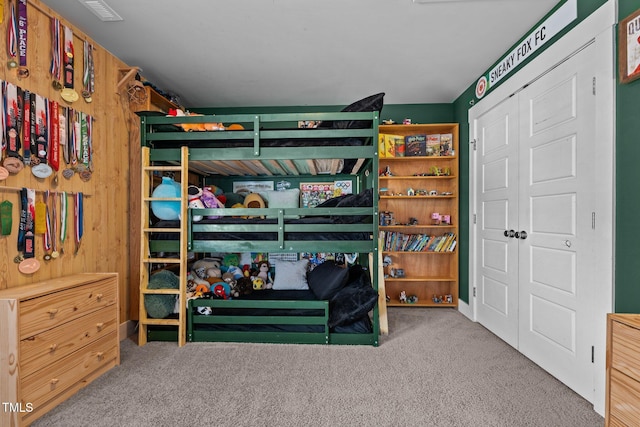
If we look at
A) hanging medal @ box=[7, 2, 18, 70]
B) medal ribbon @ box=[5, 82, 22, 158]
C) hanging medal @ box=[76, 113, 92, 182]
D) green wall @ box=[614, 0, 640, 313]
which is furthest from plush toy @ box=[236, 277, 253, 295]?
green wall @ box=[614, 0, 640, 313]

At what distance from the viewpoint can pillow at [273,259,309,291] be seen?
3291 millimetres

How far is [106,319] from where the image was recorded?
215 cm

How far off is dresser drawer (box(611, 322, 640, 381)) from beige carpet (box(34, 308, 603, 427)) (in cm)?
71

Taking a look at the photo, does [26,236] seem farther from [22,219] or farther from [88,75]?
[88,75]

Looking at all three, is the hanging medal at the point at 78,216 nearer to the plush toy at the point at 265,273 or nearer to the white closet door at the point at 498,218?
the plush toy at the point at 265,273

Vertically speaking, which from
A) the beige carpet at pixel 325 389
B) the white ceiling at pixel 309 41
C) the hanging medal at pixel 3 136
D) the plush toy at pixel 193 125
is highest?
the white ceiling at pixel 309 41

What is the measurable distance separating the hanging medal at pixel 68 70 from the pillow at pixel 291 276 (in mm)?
2306

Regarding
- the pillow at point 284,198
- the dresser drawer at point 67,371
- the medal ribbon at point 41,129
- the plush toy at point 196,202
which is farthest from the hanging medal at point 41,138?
the pillow at point 284,198

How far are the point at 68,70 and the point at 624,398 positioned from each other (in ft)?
11.8

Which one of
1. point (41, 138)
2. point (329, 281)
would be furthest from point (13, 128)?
point (329, 281)

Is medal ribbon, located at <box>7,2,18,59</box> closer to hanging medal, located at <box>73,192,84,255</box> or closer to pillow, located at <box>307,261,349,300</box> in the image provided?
hanging medal, located at <box>73,192,84,255</box>

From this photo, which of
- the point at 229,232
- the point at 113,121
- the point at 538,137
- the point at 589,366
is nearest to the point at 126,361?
the point at 229,232

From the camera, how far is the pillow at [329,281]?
2.73 meters

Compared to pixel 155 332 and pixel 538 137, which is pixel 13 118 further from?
pixel 538 137
